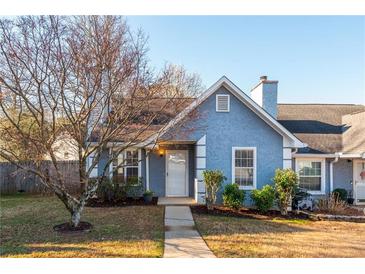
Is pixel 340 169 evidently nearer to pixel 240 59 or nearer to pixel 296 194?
pixel 296 194

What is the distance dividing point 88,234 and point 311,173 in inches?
410

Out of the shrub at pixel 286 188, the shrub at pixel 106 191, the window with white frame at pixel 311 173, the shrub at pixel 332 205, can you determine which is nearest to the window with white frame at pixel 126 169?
the shrub at pixel 106 191

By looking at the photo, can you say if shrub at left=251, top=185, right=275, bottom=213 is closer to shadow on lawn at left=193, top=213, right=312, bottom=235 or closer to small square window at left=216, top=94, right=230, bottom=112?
shadow on lawn at left=193, top=213, right=312, bottom=235

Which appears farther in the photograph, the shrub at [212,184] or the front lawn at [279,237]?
the shrub at [212,184]

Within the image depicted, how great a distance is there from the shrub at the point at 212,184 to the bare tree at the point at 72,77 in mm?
4150

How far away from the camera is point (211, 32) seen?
1110cm

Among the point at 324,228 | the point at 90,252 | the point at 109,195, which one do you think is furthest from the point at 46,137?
the point at 324,228

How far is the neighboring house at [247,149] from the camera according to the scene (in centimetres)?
1238

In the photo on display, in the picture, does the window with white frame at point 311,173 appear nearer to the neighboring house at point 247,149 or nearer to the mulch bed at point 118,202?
the neighboring house at point 247,149

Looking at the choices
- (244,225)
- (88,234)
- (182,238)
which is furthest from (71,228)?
(244,225)

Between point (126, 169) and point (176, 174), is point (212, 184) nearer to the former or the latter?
point (176, 174)

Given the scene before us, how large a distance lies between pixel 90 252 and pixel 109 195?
6.31 meters

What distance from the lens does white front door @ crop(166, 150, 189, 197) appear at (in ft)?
46.1

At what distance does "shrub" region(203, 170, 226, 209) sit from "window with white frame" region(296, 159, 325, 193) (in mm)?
4611
